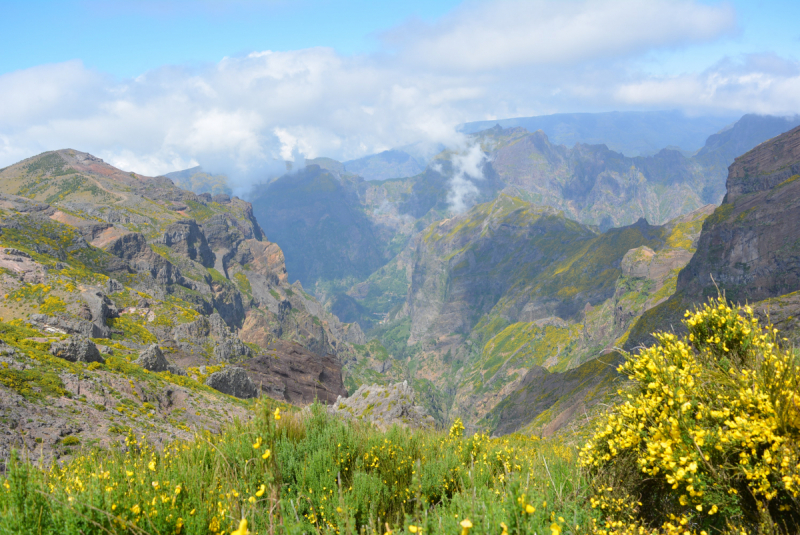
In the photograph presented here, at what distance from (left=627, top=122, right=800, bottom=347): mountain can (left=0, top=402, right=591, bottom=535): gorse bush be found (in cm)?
10046

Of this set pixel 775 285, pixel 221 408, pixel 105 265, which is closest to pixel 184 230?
pixel 105 265

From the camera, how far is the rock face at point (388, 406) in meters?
22.5

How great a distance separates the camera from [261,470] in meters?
5.33

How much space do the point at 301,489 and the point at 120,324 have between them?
6770 cm

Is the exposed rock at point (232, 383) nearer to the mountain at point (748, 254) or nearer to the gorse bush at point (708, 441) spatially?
the gorse bush at point (708, 441)

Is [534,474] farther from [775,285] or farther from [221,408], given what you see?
[775,285]

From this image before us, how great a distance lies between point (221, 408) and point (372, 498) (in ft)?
97.7

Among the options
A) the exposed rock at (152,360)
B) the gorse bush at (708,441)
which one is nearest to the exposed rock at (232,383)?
the exposed rock at (152,360)

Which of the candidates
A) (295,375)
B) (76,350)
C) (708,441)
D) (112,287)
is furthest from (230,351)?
Answer: (708,441)

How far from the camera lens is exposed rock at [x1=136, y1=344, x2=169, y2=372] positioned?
37153mm

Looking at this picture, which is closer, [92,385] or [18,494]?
[18,494]

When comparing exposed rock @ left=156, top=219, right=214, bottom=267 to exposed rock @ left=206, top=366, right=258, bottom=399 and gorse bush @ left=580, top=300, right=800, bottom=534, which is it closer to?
exposed rock @ left=206, top=366, right=258, bottom=399

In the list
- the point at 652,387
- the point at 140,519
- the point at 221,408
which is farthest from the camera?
the point at 221,408

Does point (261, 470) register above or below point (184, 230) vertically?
below
